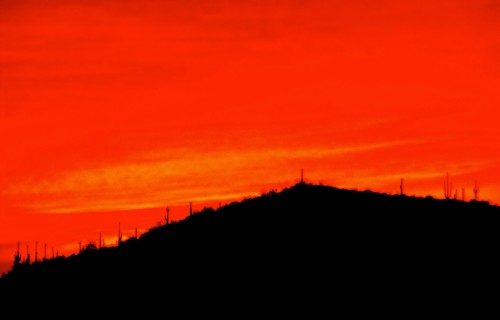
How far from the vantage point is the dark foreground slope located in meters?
47.2

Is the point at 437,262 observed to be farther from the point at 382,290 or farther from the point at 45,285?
the point at 45,285

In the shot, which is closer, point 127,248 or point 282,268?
point 282,268

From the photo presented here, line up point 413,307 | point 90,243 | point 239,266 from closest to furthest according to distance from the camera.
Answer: point 413,307, point 239,266, point 90,243

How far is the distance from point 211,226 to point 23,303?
13.8 meters

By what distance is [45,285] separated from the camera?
60938 millimetres

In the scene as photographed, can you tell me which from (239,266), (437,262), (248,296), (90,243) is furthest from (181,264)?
(90,243)

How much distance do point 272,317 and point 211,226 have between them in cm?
1717

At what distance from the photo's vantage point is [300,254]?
168 feet

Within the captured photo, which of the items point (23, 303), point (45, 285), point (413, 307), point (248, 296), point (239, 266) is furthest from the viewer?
point (45, 285)

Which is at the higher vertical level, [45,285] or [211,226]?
[211,226]

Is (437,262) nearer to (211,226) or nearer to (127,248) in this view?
(211,226)

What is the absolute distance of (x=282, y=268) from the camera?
49688 millimetres

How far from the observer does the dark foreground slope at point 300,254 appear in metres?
47.2

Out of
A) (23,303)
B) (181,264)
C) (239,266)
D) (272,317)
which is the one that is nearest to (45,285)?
(23,303)
